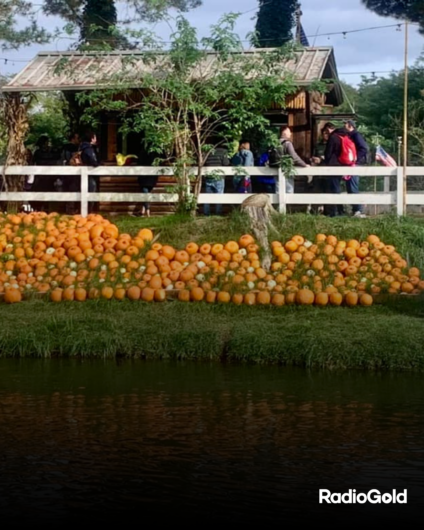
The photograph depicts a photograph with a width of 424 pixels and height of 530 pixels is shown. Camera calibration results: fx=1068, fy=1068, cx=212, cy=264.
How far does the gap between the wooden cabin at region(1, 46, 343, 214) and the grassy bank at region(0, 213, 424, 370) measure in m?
6.81

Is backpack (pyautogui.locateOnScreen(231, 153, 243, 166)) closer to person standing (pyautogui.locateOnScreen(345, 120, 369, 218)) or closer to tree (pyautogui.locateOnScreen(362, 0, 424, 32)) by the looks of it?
person standing (pyautogui.locateOnScreen(345, 120, 369, 218))

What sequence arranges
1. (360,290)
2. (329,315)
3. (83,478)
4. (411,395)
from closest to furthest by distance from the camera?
(83,478) → (411,395) → (329,315) → (360,290)

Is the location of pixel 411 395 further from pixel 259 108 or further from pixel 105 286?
pixel 259 108

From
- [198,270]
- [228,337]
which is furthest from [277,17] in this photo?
[228,337]

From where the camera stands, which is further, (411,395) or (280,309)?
(280,309)

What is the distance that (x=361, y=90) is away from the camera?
51062mm

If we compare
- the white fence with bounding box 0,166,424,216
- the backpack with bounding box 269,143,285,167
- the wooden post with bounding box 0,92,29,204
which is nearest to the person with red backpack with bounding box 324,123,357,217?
the white fence with bounding box 0,166,424,216

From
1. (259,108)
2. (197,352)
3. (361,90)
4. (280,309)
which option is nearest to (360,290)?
(280,309)

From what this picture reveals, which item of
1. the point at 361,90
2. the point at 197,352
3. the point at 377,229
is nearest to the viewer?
the point at 197,352

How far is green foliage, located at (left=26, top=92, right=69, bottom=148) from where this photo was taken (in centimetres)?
2963

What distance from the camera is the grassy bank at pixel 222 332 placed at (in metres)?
11.0

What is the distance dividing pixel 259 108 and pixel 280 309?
605cm

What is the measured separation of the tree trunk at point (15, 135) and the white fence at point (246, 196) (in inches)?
19.1

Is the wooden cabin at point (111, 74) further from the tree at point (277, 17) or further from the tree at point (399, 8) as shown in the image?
the tree at point (277, 17)
